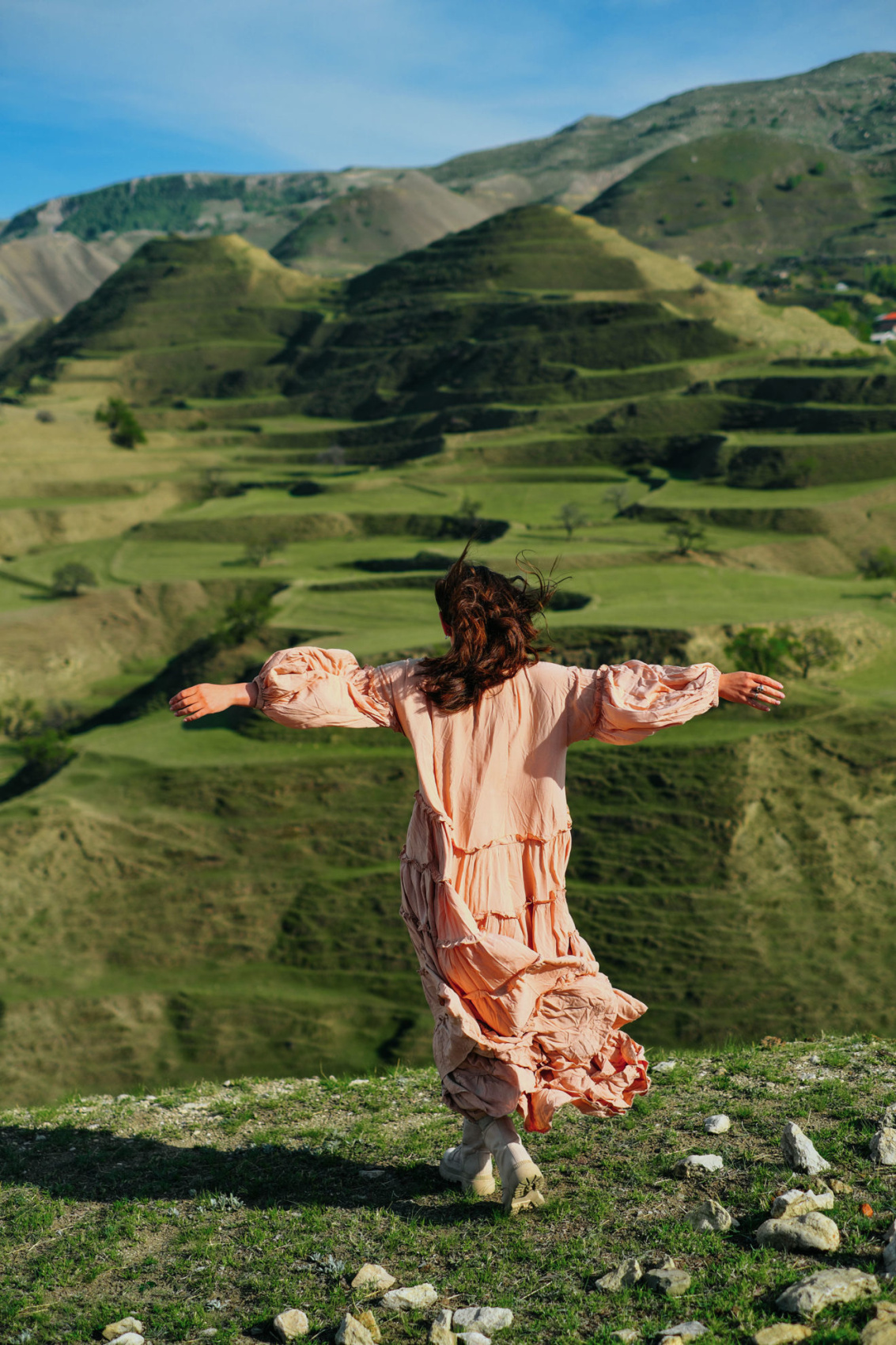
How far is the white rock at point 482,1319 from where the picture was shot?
328cm

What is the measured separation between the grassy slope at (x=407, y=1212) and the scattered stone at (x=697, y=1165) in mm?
50

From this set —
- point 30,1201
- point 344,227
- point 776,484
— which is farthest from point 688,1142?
point 344,227

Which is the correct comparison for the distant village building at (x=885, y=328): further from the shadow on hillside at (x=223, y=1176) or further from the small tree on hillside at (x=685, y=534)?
the shadow on hillside at (x=223, y=1176)

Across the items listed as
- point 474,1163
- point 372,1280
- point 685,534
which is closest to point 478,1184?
point 474,1163

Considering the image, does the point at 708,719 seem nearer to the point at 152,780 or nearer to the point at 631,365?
the point at 152,780

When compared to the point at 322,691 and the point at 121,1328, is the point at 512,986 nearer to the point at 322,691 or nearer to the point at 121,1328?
the point at 322,691

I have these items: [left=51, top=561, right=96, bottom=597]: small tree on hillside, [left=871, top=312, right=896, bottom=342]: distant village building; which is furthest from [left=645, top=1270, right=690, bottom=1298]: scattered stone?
[left=871, top=312, right=896, bottom=342]: distant village building

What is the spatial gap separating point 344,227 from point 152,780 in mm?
171658

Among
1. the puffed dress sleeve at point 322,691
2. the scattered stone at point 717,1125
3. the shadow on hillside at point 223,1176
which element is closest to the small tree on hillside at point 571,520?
the shadow on hillside at point 223,1176

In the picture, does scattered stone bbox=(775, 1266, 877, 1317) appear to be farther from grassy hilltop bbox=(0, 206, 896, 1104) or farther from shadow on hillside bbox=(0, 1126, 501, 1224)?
grassy hilltop bbox=(0, 206, 896, 1104)

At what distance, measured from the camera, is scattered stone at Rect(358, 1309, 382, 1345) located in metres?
3.27

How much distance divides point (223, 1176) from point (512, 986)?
182cm

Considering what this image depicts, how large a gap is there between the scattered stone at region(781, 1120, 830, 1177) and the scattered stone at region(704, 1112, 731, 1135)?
0.43m

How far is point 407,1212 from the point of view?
416cm
